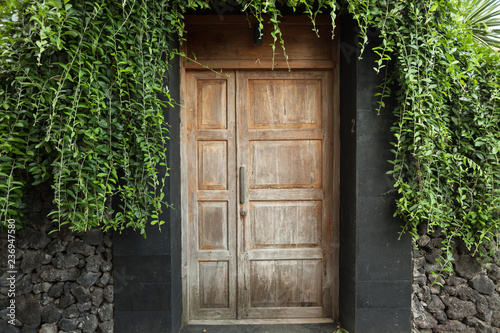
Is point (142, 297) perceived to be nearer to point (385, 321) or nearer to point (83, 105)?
point (83, 105)

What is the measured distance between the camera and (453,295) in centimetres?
251

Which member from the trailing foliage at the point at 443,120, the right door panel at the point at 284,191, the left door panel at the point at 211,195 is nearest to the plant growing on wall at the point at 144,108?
the trailing foliage at the point at 443,120

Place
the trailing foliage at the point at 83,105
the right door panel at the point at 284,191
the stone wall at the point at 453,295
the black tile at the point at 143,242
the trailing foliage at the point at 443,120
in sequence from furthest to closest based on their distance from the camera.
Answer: the right door panel at the point at 284,191 < the stone wall at the point at 453,295 < the black tile at the point at 143,242 < the trailing foliage at the point at 443,120 < the trailing foliage at the point at 83,105

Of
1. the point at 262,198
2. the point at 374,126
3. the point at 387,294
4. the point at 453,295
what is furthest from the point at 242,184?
the point at 453,295

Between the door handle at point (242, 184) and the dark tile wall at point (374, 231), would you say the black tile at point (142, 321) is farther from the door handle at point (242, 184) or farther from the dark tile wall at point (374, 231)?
the dark tile wall at point (374, 231)

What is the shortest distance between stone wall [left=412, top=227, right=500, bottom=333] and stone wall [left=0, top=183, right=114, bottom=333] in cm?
243

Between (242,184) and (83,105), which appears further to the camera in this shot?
(242,184)

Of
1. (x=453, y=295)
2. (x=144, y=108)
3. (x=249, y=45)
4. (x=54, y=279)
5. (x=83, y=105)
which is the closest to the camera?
(x=83, y=105)

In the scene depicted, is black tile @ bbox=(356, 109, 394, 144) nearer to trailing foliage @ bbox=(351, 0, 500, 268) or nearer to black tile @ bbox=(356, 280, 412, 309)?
trailing foliage @ bbox=(351, 0, 500, 268)

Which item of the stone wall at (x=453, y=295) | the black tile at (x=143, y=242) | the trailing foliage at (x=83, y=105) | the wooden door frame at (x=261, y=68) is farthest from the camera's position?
the wooden door frame at (x=261, y=68)

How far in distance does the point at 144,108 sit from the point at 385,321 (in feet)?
7.94

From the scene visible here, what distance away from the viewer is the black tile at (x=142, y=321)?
238 centimetres

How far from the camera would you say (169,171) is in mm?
2395

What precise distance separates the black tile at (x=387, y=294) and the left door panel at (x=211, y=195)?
3.77 ft
